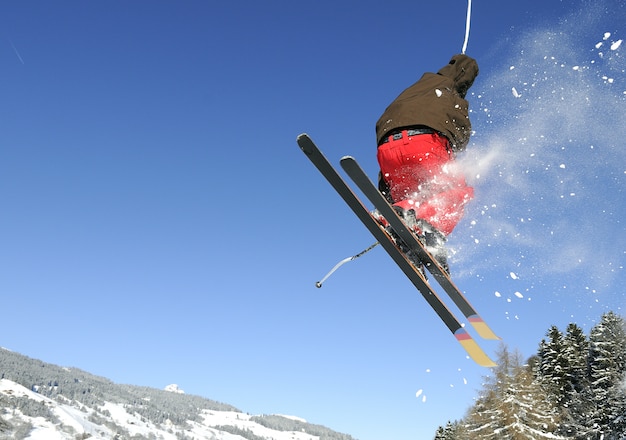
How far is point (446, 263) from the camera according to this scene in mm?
5867

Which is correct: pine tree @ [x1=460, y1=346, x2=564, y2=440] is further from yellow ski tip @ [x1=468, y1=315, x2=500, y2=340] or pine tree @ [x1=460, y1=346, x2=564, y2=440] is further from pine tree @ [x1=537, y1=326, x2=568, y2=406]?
yellow ski tip @ [x1=468, y1=315, x2=500, y2=340]

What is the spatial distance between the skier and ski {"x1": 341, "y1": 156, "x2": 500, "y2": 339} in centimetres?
13

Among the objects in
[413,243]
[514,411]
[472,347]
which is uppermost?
[514,411]

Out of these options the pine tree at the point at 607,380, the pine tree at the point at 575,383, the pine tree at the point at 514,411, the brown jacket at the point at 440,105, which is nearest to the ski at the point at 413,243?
the brown jacket at the point at 440,105

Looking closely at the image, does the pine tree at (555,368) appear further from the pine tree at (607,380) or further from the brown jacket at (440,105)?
the brown jacket at (440,105)

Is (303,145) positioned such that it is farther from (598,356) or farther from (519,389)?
(598,356)

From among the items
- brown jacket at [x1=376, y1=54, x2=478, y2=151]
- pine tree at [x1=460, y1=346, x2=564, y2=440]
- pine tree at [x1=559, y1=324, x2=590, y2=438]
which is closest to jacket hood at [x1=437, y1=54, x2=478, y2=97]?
brown jacket at [x1=376, y1=54, x2=478, y2=151]

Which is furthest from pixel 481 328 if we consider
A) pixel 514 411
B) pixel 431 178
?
pixel 514 411

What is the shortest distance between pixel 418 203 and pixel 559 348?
23.5 m

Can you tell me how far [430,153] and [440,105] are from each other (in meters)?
0.56

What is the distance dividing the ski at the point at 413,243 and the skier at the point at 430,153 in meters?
0.13

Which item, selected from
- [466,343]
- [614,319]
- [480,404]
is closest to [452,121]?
[466,343]

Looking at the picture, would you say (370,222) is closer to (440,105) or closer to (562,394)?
(440,105)

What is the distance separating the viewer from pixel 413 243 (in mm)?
5574
